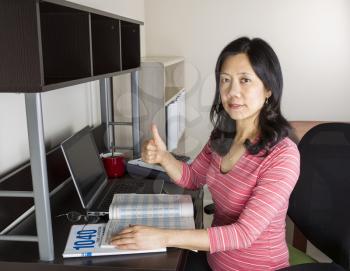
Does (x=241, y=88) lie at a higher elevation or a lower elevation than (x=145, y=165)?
higher

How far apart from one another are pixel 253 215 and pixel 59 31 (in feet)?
2.79

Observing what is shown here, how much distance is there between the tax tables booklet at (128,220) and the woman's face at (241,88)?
38 cm

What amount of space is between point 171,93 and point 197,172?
4.10ft

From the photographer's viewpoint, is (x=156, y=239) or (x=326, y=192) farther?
(x=326, y=192)

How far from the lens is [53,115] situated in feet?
5.13

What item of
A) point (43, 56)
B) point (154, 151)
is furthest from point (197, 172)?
point (43, 56)

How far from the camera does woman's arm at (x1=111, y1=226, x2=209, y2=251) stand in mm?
1025

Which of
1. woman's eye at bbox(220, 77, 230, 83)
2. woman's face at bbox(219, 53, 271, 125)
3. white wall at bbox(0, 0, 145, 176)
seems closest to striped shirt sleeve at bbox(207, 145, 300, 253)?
woman's face at bbox(219, 53, 271, 125)

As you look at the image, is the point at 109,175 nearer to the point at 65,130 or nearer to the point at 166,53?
the point at 65,130

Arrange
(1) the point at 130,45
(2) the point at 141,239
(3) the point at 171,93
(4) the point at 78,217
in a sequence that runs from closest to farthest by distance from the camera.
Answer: (2) the point at 141,239 → (4) the point at 78,217 → (1) the point at 130,45 → (3) the point at 171,93

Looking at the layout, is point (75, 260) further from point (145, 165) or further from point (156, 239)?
point (145, 165)

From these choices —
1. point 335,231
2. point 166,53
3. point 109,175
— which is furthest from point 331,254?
point 166,53

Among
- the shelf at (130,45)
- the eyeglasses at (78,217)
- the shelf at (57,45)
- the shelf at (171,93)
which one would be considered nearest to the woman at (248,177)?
the eyeglasses at (78,217)

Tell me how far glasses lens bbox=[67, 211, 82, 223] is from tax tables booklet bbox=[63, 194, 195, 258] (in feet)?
0.22
